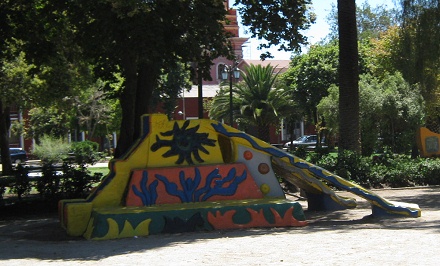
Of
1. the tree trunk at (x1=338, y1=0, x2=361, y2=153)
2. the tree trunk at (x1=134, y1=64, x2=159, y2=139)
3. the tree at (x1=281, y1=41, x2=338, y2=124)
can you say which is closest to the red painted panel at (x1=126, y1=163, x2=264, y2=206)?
the tree trunk at (x1=134, y1=64, x2=159, y2=139)

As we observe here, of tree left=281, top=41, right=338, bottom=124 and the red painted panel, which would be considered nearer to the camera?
Result: the red painted panel

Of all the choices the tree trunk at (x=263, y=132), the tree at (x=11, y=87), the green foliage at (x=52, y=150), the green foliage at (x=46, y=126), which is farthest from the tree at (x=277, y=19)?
the green foliage at (x=46, y=126)

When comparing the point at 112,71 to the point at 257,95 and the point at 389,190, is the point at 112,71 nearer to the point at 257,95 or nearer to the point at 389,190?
the point at 389,190

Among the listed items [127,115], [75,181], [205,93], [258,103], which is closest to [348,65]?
[127,115]

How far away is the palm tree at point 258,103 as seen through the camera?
3231 cm

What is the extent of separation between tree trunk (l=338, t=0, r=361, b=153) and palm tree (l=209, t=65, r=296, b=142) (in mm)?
→ 12554

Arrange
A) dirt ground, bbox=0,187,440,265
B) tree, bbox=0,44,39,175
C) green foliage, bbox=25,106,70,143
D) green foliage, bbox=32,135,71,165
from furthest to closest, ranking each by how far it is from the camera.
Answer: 1. green foliage, bbox=25,106,70,143
2. green foliage, bbox=32,135,71,165
3. tree, bbox=0,44,39,175
4. dirt ground, bbox=0,187,440,265

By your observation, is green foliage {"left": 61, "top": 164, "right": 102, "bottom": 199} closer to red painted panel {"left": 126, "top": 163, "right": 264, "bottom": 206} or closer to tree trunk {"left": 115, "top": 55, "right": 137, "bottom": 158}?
tree trunk {"left": 115, "top": 55, "right": 137, "bottom": 158}

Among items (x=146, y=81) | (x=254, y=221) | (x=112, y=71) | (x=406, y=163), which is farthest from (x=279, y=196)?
(x=406, y=163)

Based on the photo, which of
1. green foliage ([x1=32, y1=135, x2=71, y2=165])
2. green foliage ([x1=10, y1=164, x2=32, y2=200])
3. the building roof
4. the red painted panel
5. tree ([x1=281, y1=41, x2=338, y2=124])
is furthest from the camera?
the building roof

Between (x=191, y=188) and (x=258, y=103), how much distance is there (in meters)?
20.8

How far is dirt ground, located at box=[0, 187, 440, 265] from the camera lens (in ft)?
26.7

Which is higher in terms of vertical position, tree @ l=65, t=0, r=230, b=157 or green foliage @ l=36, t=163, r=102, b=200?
tree @ l=65, t=0, r=230, b=157

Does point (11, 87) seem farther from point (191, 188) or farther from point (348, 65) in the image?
point (191, 188)
